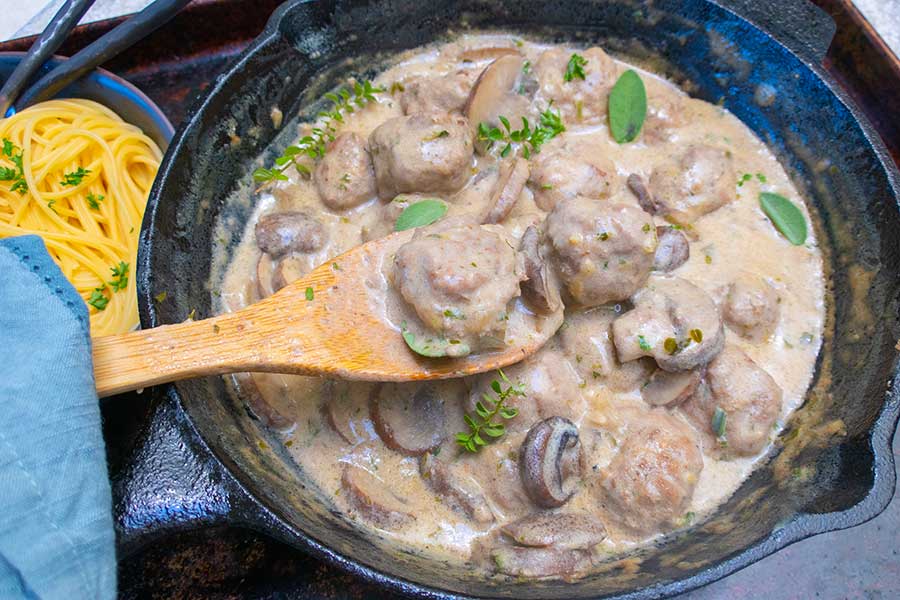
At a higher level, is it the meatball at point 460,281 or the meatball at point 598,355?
the meatball at point 460,281

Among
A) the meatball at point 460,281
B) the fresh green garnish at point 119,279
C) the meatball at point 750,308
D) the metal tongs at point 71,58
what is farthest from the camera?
the fresh green garnish at point 119,279

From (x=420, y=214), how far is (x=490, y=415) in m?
0.75

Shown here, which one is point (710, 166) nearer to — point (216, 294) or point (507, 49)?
point (507, 49)

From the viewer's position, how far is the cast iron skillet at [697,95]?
1.78 metres

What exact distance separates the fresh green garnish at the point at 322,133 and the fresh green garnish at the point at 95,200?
2.76ft

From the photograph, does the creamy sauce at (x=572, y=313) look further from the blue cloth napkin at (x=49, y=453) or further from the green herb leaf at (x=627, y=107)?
the blue cloth napkin at (x=49, y=453)

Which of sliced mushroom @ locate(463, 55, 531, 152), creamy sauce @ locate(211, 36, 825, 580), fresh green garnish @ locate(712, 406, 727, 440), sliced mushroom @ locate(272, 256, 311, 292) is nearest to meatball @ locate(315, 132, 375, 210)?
creamy sauce @ locate(211, 36, 825, 580)

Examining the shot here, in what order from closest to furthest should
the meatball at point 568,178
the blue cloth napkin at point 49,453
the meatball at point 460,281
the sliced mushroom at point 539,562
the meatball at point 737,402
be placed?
the blue cloth napkin at point 49,453 → the meatball at point 460,281 → the sliced mushroom at point 539,562 → the meatball at point 737,402 → the meatball at point 568,178

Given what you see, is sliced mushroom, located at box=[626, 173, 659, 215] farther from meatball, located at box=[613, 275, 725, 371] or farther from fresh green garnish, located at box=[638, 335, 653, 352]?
fresh green garnish, located at box=[638, 335, 653, 352]

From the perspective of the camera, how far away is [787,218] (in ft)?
8.77

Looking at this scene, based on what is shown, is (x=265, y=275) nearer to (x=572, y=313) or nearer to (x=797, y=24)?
(x=572, y=313)

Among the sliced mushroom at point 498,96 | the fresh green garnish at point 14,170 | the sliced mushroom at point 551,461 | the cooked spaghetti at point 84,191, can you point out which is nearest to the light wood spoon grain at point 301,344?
the sliced mushroom at point 551,461

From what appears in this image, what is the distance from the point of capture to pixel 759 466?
2.33 meters

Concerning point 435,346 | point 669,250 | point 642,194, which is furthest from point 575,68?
point 435,346
